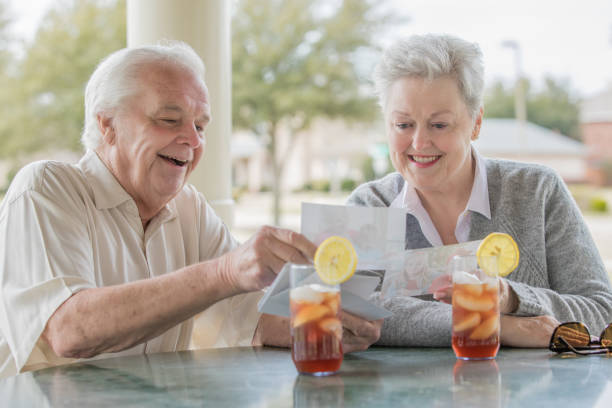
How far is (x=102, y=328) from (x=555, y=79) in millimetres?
19833

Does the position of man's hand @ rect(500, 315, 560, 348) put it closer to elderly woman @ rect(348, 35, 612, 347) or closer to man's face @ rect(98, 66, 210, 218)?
elderly woman @ rect(348, 35, 612, 347)

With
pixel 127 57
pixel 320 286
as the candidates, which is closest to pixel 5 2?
pixel 127 57

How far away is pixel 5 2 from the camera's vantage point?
14.0 metres

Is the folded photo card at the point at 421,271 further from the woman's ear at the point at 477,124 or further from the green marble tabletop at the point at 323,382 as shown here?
the woman's ear at the point at 477,124

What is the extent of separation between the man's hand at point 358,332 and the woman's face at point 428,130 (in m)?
0.60

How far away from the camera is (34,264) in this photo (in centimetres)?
153

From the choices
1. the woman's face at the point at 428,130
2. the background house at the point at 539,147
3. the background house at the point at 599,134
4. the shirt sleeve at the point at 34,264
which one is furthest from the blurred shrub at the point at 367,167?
the shirt sleeve at the point at 34,264

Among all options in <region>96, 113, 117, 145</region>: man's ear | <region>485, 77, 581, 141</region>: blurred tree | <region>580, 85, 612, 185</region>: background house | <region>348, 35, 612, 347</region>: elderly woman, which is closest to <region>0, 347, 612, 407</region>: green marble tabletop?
<region>348, 35, 612, 347</region>: elderly woman

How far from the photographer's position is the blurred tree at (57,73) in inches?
517

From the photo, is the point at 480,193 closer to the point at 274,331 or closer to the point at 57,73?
the point at 274,331

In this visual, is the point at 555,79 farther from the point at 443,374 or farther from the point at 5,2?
the point at 443,374

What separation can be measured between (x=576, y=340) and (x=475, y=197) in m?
0.62

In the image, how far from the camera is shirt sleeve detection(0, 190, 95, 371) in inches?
58.7

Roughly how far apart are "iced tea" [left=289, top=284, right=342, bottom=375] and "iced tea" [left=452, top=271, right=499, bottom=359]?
0.27m
